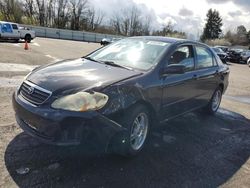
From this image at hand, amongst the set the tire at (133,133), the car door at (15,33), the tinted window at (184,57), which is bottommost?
the car door at (15,33)

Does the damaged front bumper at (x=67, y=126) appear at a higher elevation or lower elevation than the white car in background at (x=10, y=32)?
higher

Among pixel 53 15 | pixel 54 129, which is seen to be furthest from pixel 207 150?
pixel 53 15

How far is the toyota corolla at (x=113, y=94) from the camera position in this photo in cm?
314

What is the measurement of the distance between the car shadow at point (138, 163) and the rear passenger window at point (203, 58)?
1471mm

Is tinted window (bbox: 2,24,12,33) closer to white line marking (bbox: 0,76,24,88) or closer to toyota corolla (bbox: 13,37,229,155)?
white line marking (bbox: 0,76,24,88)

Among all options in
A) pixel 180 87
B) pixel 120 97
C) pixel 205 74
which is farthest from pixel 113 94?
pixel 205 74

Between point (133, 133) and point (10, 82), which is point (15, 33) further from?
point (133, 133)

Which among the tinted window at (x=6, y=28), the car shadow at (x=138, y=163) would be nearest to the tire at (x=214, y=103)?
the car shadow at (x=138, y=163)

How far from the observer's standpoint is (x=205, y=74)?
5.62 m

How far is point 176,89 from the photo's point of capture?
4.55 meters

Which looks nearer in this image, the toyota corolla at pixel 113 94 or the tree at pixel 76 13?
the toyota corolla at pixel 113 94

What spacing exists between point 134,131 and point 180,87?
1304 mm

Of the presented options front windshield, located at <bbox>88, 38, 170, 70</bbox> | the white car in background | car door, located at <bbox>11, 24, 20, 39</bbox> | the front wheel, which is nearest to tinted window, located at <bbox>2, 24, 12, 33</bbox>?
the white car in background

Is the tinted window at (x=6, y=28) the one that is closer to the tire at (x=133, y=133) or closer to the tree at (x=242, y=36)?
the tire at (x=133, y=133)
